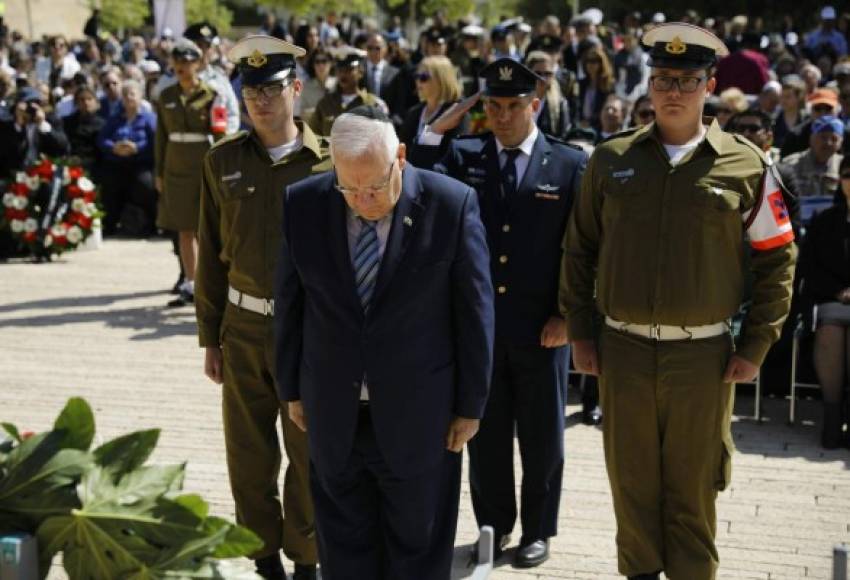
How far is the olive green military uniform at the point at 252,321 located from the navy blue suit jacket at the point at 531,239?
879 mm

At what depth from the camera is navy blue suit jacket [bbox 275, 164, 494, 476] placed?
446cm

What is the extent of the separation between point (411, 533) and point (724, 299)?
1439 millimetres

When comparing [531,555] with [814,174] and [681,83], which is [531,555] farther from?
[814,174]

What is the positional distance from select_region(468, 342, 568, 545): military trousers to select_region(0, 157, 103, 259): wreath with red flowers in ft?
28.9

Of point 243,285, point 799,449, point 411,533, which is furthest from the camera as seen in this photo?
point 799,449

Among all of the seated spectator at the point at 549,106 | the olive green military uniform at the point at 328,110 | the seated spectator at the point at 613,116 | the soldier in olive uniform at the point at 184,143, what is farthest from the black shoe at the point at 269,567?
the olive green military uniform at the point at 328,110

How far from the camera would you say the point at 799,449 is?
782 cm

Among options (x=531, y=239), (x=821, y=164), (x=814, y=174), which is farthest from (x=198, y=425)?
(x=821, y=164)

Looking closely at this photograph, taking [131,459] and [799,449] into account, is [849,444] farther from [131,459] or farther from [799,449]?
[131,459]

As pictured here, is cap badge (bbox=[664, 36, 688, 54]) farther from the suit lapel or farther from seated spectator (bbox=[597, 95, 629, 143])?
seated spectator (bbox=[597, 95, 629, 143])

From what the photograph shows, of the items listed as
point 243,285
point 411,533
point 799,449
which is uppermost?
point 243,285

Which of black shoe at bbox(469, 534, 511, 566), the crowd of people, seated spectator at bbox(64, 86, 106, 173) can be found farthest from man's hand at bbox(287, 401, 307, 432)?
seated spectator at bbox(64, 86, 106, 173)

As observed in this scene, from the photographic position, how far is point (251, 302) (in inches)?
217

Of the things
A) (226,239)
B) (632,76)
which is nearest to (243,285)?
(226,239)
